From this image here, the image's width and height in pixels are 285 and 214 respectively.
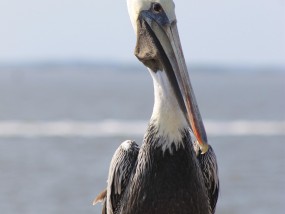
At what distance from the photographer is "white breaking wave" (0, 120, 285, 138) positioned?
40566 mm

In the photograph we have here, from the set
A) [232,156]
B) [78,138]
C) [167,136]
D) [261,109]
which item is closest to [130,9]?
[167,136]

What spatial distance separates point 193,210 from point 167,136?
55 centimetres

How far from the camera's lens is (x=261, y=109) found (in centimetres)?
5941

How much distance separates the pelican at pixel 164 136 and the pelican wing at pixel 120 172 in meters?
0.04

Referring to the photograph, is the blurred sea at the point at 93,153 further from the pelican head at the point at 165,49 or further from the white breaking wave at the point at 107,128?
the pelican head at the point at 165,49

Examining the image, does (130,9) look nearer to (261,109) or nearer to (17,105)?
(261,109)

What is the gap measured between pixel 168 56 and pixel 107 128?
36692 millimetres

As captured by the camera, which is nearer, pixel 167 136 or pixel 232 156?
pixel 167 136

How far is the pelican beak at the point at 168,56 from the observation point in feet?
19.3

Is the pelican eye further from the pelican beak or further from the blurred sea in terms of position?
the blurred sea

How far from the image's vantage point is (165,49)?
6098mm

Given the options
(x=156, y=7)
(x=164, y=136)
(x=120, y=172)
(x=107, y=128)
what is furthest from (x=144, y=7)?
(x=107, y=128)

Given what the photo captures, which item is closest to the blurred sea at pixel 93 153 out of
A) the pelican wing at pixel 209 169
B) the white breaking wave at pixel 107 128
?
the white breaking wave at pixel 107 128

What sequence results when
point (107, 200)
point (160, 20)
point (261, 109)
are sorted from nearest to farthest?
point (160, 20) < point (107, 200) < point (261, 109)
